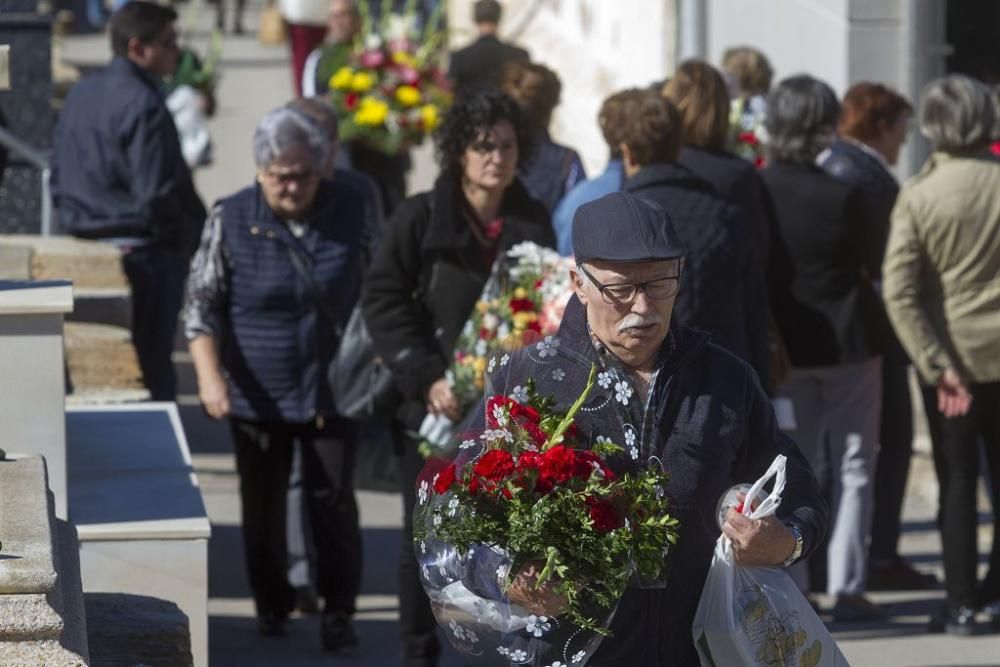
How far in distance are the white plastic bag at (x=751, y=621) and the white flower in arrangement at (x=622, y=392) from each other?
0.96 ft

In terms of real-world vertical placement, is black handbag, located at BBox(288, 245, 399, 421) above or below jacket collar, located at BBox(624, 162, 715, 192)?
below

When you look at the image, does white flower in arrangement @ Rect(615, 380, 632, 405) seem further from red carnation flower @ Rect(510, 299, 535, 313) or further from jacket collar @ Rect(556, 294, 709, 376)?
red carnation flower @ Rect(510, 299, 535, 313)

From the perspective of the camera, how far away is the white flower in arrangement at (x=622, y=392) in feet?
12.3

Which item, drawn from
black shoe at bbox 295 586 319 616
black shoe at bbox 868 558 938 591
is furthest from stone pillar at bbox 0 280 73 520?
black shoe at bbox 868 558 938 591

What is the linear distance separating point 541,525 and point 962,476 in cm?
407

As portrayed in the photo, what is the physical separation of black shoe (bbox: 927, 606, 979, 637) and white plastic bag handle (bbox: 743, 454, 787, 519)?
3770 millimetres

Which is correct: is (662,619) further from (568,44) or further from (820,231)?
(568,44)

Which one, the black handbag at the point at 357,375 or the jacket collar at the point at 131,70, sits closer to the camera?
the black handbag at the point at 357,375

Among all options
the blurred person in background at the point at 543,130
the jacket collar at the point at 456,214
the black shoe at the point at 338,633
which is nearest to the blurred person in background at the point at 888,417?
the blurred person in background at the point at 543,130

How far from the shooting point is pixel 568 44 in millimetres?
17766

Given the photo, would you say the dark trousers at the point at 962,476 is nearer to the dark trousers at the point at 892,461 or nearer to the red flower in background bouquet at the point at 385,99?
the dark trousers at the point at 892,461

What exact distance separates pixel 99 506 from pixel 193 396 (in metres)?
5.63

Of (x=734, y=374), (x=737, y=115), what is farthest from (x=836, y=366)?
(x=734, y=374)

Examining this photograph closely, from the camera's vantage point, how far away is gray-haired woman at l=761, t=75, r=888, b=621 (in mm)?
7168
